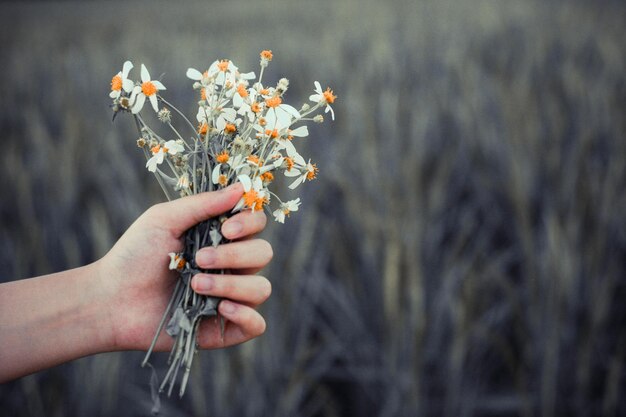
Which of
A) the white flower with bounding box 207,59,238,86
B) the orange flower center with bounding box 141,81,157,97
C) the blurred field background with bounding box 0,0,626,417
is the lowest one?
the blurred field background with bounding box 0,0,626,417

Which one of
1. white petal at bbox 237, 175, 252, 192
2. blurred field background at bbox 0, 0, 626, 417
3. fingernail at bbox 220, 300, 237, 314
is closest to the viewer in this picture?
white petal at bbox 237, 175, 252, 192

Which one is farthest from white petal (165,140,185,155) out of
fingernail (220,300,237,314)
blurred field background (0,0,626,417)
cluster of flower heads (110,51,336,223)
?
blurred field background (0,0,626,417)

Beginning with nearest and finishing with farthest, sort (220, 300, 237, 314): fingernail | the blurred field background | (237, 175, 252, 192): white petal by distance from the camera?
(237, 175, 252, 192): white petal < (220, 300, 237, 314): fingernail < the blurred field background

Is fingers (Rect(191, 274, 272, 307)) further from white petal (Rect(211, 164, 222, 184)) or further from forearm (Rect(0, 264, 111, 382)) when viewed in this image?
forearm (Rect(0, 264, 111, 382))

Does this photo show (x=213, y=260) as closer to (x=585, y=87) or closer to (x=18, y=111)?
(x=585, y=87)

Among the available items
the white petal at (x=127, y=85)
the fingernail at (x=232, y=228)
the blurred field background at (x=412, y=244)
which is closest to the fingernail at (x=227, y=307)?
the fingernail at (x=232, y=228)

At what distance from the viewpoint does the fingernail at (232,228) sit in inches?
29.2

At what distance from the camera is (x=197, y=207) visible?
2.47 ft

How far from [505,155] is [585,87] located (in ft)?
2.57

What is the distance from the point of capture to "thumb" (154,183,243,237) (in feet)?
2.43

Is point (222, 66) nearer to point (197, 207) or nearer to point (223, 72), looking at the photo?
point (223, 72)

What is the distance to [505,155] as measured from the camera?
6.85 ft

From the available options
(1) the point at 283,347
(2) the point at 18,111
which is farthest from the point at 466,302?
(2) the point at 18,111

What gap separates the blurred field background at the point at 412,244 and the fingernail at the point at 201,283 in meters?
0.60
